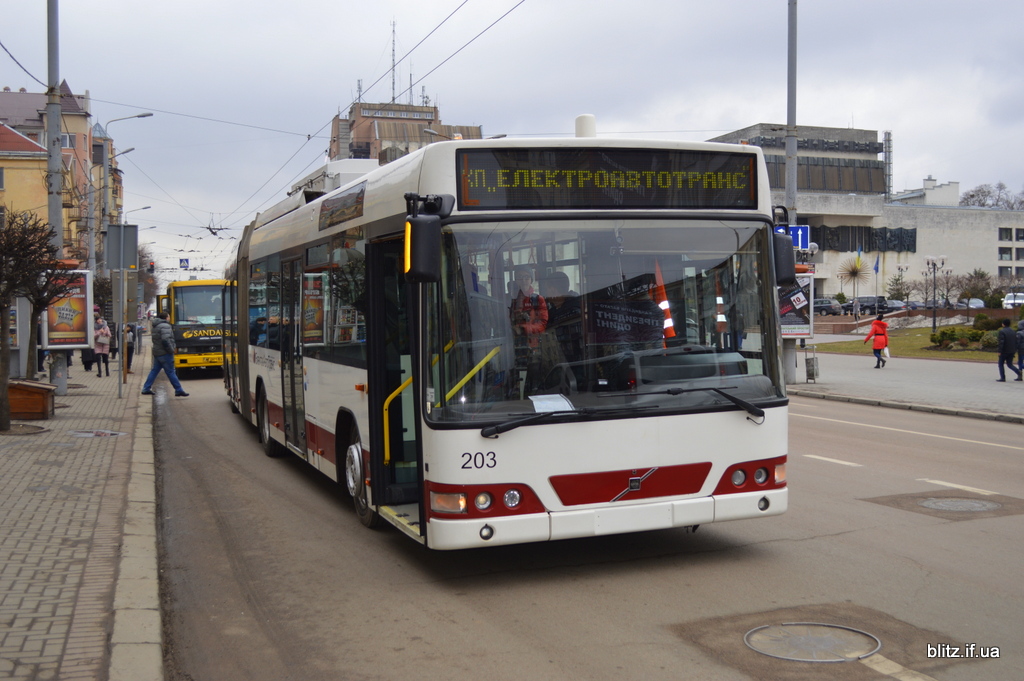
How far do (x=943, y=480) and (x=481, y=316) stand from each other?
6.43 m

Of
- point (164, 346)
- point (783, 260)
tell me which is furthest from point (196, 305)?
point (783, 260)

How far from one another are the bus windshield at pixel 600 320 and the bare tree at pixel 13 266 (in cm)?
1032

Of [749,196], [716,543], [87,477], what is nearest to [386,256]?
[749,196]

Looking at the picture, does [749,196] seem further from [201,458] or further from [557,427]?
[201,458]

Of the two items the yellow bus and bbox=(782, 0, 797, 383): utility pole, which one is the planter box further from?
bbox=(782, 0, 797, 383): utility pole

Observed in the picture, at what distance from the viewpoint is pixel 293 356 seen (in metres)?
10.5

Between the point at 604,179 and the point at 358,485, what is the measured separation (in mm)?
3388

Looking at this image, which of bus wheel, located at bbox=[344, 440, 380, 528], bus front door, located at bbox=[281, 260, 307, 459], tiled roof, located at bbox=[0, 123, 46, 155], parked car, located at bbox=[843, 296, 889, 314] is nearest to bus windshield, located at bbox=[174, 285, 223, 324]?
bus front door, located at bbox=[281, 260, 307, 459]

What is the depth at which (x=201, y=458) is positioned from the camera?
42.7ft

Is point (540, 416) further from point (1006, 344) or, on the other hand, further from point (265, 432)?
point (1006, 344)

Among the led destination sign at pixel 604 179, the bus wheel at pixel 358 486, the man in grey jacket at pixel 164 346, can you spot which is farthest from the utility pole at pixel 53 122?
the led destination sign at pixel 604 179

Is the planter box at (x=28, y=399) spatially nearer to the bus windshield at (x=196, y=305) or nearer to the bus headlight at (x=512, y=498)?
the bus headlight at (x=512, y=498)

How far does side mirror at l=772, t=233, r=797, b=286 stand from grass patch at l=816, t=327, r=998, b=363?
28989mm

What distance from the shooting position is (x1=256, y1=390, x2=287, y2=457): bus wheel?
497 inches
